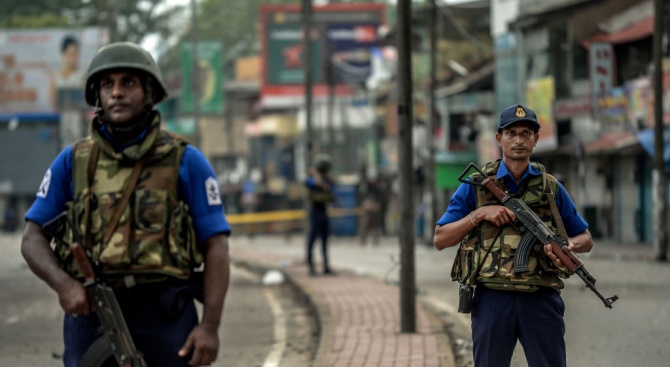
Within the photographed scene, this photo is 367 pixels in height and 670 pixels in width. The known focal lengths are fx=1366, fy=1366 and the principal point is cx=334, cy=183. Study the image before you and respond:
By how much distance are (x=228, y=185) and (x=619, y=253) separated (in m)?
40.1

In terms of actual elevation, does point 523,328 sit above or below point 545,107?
above

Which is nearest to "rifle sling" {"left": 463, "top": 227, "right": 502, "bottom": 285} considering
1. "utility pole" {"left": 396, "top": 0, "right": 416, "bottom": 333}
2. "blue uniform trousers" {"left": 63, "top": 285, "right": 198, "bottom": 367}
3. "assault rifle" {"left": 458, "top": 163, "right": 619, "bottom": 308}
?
"assault rifle" {"left": 458, "top": 163, "right": 619, "bottom": 308}

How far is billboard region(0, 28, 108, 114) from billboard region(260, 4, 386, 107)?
48.2ft

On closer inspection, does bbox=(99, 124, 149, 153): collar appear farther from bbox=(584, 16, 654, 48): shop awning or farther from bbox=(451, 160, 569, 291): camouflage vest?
bbox=(584, 16, 654, 48): shop awning

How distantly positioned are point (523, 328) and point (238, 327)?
25.6ft

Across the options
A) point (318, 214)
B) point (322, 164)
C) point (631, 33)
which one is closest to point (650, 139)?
point (631, 33)

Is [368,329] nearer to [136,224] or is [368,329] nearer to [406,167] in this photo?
[406,167]

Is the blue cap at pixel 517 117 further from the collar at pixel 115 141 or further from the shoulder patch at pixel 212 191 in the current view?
the collar at pixel 115 141

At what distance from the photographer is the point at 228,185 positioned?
65188 millimetres

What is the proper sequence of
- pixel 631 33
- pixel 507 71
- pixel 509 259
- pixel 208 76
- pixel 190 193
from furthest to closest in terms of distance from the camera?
pixel 208 76 → pixel 507 71 → pixel 631 33 → pixel 509 259 → pixel 190 193

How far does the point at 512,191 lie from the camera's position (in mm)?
6141

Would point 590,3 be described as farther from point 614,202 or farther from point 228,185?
point 228,185

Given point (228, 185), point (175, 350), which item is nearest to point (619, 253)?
point (175, 350)

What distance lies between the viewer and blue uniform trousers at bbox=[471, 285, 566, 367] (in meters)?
6.01
